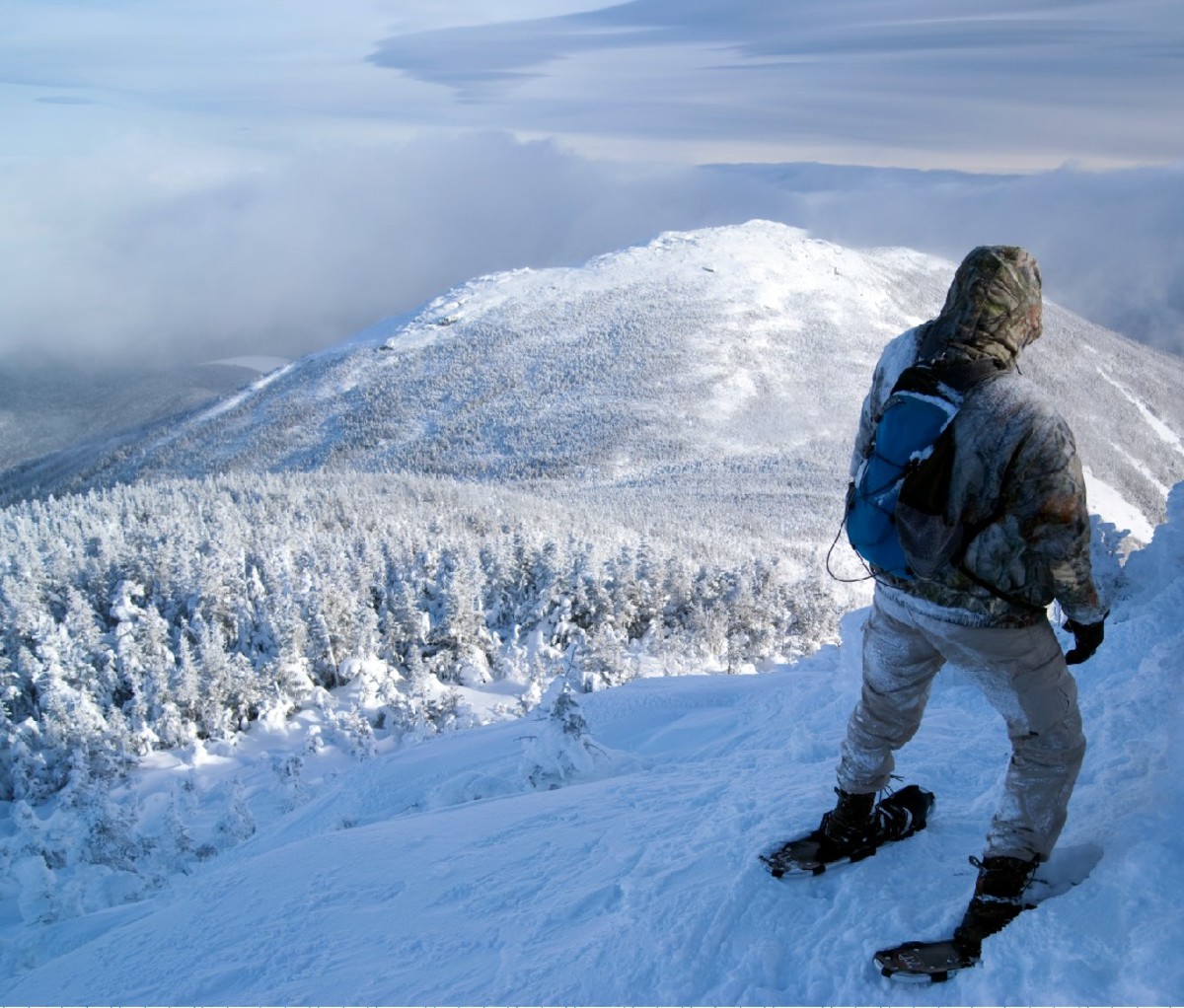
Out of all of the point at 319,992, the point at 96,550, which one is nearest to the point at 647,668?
the point at 319,992

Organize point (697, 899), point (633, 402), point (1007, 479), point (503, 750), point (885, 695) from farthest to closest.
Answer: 1. point (633, 402)
2. point (503, 750)
3. point (697, 899)
4. point (885, 695)
5. point (1007, 479)

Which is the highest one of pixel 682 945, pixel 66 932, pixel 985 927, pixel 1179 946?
pixel 1179 946

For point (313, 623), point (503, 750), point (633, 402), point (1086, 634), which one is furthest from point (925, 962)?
point (633, 402)

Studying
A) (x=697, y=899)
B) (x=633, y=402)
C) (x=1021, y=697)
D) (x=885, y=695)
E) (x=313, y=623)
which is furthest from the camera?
(x=633, y=402)

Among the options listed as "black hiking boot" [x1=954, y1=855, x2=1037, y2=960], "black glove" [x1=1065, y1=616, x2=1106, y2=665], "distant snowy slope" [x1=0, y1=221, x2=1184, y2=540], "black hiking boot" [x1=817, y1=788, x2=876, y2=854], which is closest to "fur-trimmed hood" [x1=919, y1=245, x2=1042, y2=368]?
"black glove" [x1=1065, y1=616, x2=1106, y2=665]

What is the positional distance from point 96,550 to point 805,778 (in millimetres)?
61243

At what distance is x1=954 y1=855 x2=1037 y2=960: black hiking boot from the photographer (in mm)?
3381

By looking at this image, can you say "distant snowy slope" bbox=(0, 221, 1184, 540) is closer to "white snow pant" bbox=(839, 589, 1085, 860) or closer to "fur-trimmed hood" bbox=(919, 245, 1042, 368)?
"white snow pant" bbox=(839, 589, 1085, 860)

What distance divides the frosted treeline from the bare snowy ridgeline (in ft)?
0.64

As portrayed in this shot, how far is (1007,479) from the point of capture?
10.3 feet

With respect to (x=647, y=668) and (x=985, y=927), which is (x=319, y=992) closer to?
(x=985, y=927)

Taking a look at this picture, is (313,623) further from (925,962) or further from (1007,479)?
(1007,479)

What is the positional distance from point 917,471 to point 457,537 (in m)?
60.3

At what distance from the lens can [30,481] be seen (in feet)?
552
